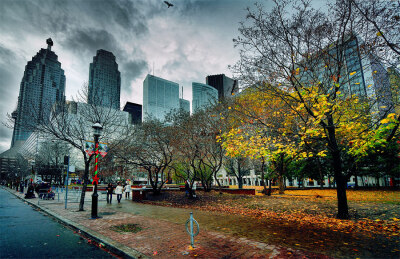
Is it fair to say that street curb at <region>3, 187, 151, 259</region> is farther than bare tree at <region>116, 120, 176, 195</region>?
No

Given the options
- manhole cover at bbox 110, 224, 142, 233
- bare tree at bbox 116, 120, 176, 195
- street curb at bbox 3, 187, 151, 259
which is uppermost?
bare tree at bbox 116, 120, 176, 195

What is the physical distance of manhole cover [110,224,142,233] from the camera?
24.2ft

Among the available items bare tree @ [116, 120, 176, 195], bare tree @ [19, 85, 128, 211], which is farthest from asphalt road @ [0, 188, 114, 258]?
bare tree @ [116, 120, 176, 195]

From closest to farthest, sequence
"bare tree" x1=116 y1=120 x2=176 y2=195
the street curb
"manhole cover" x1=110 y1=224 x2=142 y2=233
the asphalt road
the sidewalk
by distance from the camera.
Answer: the sidewalk
the street curb
the asphalt road
"manhole cover" x1=110 y1=224 x2=142 y2=233
"bare tree" x1=116 y1=120 x2=176 y2=195

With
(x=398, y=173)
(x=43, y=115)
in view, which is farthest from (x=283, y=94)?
(x=398, y=173)

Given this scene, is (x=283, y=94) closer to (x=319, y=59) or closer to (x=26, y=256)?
(x=319, y=59)

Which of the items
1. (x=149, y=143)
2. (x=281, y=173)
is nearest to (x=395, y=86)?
(x=281, y=173)

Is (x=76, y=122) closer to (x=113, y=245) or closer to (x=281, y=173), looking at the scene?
(x=113, y=245)

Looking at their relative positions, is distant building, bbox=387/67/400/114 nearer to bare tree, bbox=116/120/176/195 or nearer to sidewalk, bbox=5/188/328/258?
sidewalk, bbox=5/188/328/258

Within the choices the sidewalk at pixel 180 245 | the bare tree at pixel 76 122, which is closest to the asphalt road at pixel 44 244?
the sidewalk at pixel 180 245

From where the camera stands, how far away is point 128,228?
7.70 meters

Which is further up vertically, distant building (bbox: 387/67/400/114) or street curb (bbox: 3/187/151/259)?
distant building (bbox: 387/67/400/114)

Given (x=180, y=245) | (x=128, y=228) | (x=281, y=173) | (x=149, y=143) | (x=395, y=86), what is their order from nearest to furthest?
(x=180, y=245), (x=128, y=228), (x=395, y=86), (x=149, y=143), (x=281, y=173)

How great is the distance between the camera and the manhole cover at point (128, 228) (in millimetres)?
7391
